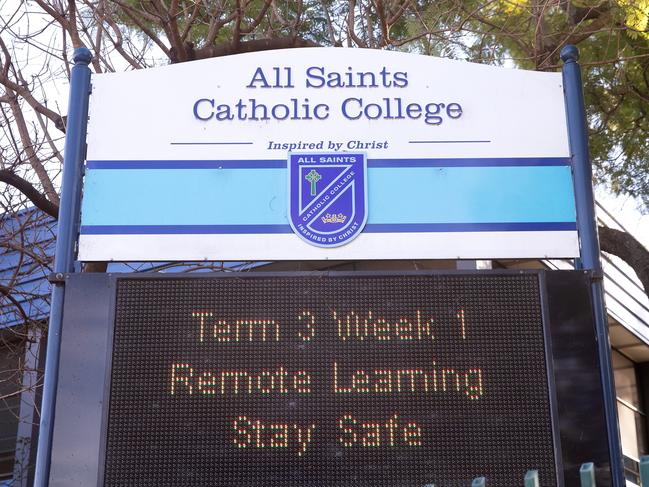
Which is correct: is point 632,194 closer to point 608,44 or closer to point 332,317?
point 608,44

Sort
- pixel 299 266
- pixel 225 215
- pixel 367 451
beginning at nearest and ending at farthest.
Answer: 1. pixel 367 451
2. pixel 225 215
3. pixel 299 266

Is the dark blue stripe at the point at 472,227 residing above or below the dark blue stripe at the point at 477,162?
below

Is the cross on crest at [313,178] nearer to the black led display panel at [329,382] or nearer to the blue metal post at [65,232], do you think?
the black led display panel at [329,382]

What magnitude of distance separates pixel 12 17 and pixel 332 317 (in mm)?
6258

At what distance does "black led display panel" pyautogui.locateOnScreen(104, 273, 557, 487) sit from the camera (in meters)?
4.34

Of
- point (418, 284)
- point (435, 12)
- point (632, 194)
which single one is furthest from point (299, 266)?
point (418, 284)

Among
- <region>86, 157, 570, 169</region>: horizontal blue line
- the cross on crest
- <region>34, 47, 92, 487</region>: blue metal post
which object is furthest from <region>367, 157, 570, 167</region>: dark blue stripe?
<region>34, 47, 92, 487</region>: blue metal post

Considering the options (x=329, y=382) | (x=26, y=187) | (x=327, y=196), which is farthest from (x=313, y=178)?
(x=26, y=187)

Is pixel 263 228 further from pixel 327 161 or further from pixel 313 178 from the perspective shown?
pixel 327 161

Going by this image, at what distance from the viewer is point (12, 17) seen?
953cm

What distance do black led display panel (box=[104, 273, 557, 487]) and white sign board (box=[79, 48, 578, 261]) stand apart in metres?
0.55

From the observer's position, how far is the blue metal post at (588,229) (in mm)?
4605

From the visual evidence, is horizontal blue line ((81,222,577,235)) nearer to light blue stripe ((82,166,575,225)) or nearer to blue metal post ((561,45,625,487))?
light blue stripe ((82,166,575,225))

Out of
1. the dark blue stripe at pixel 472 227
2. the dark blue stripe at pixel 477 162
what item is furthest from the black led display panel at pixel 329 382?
the dark blue stripe at pixel 477 162
